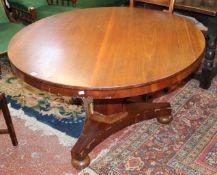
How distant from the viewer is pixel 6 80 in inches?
109

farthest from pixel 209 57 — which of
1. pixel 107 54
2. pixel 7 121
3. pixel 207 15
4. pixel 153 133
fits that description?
pixel 7 121

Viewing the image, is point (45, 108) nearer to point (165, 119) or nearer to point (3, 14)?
point (165, 119)

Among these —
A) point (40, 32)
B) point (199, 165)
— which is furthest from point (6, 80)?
point (199, 165)

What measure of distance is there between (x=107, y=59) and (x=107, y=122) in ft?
2.13

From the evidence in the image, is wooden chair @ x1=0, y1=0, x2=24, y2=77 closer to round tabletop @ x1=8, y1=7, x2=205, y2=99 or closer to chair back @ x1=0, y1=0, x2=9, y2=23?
chair back @ x1=0, y1=0, x2=9, y2=23

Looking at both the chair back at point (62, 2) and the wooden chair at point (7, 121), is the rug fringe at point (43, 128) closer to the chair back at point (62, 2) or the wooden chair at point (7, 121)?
the wooden chair at point (7, 121)

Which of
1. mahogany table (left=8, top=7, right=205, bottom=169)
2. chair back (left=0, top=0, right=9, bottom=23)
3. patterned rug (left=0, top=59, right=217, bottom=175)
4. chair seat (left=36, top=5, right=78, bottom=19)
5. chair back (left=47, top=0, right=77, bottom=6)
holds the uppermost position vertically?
mahogany table (left=8, top=7, right=205, bottom=169)

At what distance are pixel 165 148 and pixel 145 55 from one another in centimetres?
78

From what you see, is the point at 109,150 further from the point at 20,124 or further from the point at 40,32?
the point at 40,32

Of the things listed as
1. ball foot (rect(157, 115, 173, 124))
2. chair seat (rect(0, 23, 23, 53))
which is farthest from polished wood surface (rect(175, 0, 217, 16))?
chair seat (rect(0, 23, 23, 53))

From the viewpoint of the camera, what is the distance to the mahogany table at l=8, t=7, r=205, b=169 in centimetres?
128

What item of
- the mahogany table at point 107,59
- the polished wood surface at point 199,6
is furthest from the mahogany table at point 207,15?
the mahogany table at point 107,59

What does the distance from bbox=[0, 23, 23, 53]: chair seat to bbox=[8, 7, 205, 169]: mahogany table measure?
762 mm

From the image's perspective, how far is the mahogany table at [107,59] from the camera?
128 centimetres
